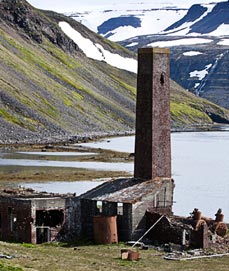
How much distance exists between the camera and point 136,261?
37812 mm

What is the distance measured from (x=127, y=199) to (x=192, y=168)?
2033 inches

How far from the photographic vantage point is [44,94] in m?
154

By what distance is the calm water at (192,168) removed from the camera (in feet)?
209

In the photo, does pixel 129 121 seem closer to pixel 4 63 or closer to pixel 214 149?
pixel 4 63

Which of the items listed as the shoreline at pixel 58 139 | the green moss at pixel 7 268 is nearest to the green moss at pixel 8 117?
the shoreline at pixel 58 139

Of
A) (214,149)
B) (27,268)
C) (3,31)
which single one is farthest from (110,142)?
(27,268)

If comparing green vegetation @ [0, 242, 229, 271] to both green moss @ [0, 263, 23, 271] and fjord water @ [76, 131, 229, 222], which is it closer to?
green moss @ [0, 263, 23, 271]

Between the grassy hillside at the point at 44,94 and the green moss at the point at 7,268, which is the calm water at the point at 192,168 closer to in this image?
the grassy hillside at the point at 44,94

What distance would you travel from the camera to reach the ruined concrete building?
43.3 metres

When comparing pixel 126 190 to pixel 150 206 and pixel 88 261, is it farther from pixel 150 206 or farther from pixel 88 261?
pixel 88 261

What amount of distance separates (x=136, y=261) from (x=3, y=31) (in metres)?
149

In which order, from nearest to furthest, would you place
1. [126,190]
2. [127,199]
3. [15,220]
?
[15,220] → [127,199] → [126,190]

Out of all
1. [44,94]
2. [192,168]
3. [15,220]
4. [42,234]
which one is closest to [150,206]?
[42,234]

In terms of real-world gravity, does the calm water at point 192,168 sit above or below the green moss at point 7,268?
above
